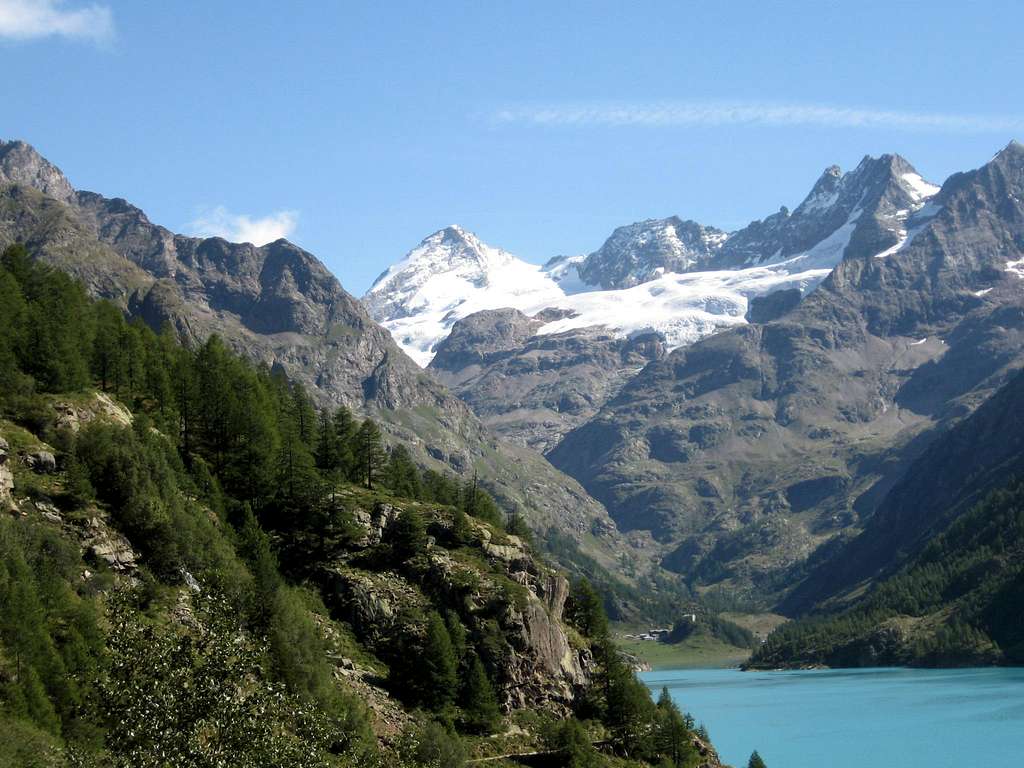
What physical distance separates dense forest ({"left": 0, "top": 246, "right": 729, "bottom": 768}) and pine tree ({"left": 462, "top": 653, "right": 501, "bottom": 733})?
0.19 meters

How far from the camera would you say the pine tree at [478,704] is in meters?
95.4

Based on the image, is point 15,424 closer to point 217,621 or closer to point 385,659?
point 385,659

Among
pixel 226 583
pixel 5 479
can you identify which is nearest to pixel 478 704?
pixel 226 583

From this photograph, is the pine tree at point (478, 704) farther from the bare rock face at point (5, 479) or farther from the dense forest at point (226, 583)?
the bare rock face at point (5, 479)

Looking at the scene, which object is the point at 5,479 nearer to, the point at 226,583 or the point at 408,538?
the point at 226,583

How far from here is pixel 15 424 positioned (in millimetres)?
88938

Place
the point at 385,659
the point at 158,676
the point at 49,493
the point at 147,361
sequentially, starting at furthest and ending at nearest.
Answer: the point at 147,361
the point at 385,659
the point at 49,493
the point at 158,676

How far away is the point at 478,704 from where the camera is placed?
9562 centimetres

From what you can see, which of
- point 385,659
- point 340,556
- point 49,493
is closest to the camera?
point 49,493

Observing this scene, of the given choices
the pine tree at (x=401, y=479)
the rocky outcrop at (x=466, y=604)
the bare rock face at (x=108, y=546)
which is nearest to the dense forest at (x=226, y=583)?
the bare rock face at (x=108, y=546)

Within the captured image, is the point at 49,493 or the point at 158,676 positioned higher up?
the point at 49,493

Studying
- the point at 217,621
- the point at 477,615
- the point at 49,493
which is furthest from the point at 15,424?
the point at 217,621

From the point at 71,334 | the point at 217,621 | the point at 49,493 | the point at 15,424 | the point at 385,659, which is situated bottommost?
the point at 385,659

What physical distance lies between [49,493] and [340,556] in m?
31.0
